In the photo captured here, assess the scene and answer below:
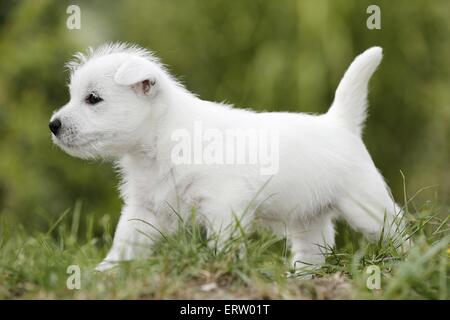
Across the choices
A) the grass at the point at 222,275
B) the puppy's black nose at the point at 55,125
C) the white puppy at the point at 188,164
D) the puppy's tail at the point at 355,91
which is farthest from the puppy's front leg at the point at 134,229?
the puppy's tail at the point at 355,91

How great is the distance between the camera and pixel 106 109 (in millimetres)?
4336

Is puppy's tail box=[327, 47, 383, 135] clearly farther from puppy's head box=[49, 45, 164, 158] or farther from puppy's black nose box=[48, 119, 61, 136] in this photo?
puppy's black nose box=[48, 119, 61, 136]

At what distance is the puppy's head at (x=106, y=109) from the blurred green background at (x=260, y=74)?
384 cm

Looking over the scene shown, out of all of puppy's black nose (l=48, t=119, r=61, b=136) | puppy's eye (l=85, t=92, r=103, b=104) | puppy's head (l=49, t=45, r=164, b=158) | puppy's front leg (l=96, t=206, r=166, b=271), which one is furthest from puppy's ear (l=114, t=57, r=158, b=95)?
puppy's front leg (l=96, t=206, r=166, b=271)

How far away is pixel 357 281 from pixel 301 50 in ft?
16.7

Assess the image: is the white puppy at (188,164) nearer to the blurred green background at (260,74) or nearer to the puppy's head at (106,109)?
the puppy's head at (106,109)

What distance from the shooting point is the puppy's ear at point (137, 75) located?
4223mm

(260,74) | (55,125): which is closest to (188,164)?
Result: (55,125)

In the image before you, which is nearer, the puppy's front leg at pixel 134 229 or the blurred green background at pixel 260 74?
the puppy's front leg at pixel 134 229

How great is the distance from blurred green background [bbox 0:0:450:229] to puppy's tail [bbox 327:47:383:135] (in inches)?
127

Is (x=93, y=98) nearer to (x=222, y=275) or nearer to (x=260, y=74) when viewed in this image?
(x=222, y=275)

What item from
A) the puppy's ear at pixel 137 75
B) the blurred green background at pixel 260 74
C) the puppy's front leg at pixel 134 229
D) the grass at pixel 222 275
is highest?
the blurred green background at pixel 260 74

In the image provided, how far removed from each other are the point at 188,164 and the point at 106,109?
22.5 inches

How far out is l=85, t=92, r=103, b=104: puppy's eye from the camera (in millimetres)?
4344
